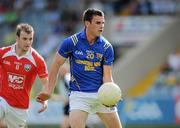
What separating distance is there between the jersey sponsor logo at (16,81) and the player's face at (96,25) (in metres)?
1.61

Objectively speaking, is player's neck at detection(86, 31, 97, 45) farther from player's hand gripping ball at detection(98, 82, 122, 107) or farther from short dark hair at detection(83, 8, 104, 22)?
player's hand gripping ball at detection(98, 82, 122, 107)

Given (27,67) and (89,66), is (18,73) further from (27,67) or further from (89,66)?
(89,66)

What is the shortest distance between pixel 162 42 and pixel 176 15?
1071 millimetres

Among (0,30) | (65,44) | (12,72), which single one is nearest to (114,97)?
(65,44)

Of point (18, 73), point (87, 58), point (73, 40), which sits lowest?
point (18, 73)

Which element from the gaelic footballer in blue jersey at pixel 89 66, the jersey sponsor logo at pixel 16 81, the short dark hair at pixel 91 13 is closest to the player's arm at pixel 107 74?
the gaelic footballer in blue jersey at pixel 89 66

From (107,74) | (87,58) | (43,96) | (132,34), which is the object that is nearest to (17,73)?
(43,96)

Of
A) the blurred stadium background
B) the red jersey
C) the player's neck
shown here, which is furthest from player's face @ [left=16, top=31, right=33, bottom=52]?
the blurred stadium background

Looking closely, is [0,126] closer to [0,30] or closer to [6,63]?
[6,63]

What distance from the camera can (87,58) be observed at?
9.70 meters

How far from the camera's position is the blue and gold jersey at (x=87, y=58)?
31.9 feet

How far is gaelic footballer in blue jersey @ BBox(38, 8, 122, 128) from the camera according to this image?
9664mm

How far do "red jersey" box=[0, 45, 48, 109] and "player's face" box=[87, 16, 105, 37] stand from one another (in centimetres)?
128

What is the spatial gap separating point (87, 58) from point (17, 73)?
145 centimetres
